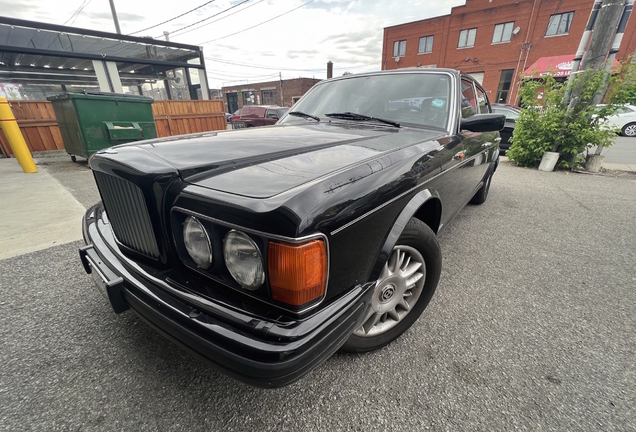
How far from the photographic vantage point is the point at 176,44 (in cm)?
1098

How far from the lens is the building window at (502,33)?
21453 mm

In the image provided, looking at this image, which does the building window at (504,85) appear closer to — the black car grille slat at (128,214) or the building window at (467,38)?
the building window at (467,38)

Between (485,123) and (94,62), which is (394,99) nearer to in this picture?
(485,123)

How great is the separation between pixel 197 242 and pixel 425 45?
3138 centimetres

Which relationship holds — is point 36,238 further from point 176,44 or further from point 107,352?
point 176,44

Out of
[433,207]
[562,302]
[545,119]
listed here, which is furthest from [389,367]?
[545,119]

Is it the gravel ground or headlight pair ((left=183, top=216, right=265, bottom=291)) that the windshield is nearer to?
the gravel ground

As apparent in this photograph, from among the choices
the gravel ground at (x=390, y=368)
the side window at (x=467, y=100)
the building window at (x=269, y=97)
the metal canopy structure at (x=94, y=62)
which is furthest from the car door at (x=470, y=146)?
the building window at (x=269, y=97)

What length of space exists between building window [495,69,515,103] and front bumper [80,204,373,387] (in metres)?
28.0

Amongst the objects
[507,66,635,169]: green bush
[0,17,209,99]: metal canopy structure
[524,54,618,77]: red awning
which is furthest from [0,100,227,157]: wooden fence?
[524,54,618,77]: red awning

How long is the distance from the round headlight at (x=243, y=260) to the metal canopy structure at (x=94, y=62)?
12275mm

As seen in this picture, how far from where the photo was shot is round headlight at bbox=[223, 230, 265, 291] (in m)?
0.95

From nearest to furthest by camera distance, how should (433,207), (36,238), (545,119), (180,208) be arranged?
(180,208)
(433,207)
(36,238)
(545,119)

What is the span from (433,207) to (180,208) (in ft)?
5.09
